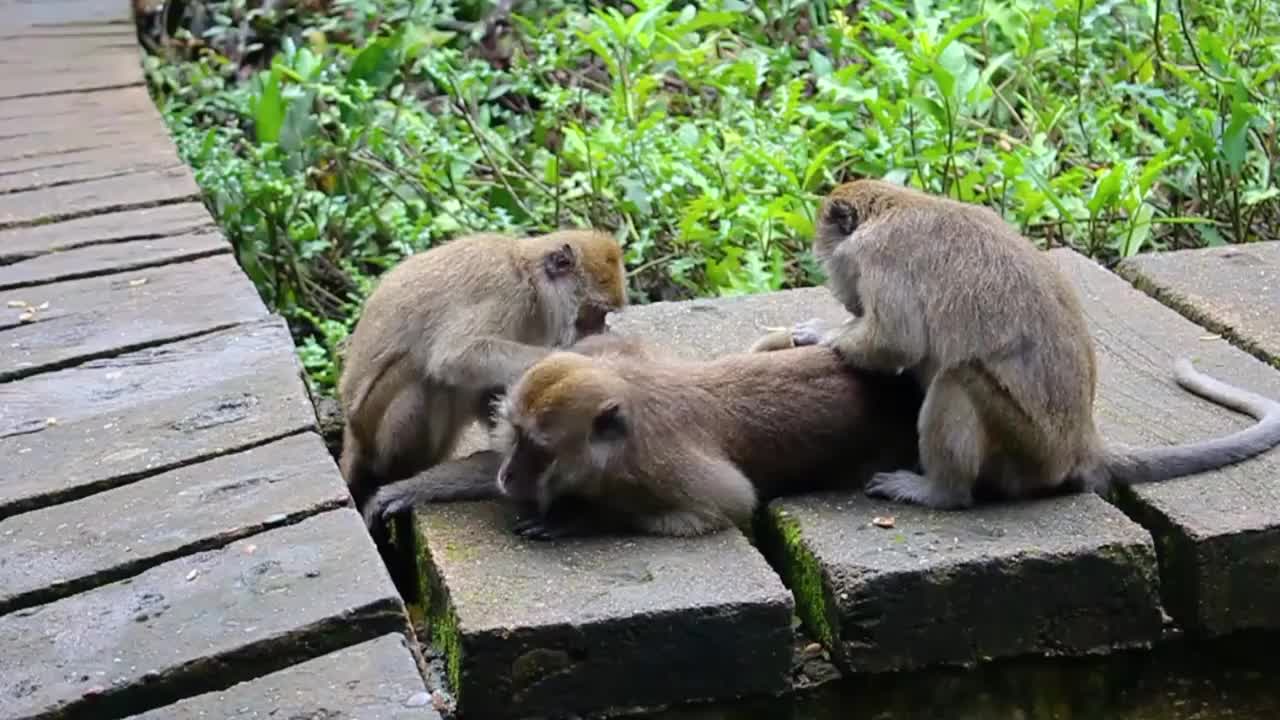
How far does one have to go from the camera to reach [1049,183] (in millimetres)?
6137

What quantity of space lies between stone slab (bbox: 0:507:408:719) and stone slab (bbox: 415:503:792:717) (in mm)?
326

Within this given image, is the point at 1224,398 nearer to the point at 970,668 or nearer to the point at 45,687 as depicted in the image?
the point at 970,668

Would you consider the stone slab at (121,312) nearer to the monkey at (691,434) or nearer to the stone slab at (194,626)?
the monkey at (691,434)

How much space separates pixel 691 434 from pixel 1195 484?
3.63ft

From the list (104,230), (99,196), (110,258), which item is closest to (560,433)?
(110,258)

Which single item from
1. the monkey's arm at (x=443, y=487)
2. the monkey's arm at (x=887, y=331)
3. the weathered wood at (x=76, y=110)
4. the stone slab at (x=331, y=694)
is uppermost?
A: the monkey's arm at (x=887, y=331)

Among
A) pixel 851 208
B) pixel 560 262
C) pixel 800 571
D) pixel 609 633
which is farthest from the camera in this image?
pixel 560 262

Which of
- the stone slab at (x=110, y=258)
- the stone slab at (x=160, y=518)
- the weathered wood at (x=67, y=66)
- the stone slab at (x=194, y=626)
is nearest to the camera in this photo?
the stone slab at (x=194, y=626)

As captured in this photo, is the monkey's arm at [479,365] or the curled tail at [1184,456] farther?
the monkey's arm at [479,365]

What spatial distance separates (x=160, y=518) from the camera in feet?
11.3

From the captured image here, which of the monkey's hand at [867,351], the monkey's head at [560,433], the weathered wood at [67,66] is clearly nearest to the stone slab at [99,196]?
the weathered wood at [67,66]

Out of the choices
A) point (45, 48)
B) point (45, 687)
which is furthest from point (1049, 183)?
point (45, 48)

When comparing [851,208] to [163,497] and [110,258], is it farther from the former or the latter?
[110,258]

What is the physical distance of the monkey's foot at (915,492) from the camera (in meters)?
3.93
